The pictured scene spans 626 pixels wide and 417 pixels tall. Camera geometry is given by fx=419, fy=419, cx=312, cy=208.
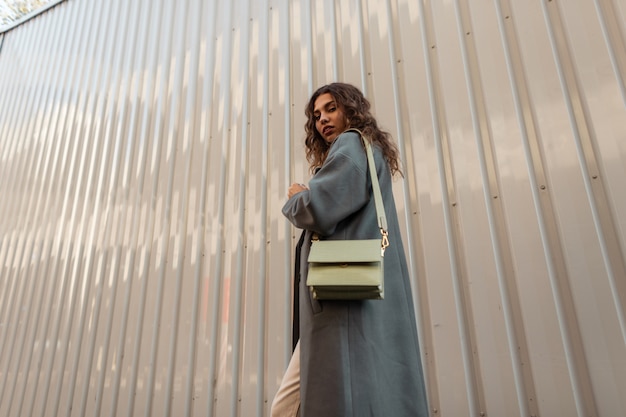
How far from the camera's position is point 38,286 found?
371 centimetres

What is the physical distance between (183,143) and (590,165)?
270 centimetres

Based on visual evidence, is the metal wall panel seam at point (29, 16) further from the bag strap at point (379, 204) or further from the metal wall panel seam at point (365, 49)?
the bag strap at point (379, 204)

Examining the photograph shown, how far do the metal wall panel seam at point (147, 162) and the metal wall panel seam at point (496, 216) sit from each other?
236cm

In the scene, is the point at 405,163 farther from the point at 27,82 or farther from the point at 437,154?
the point at 27,82

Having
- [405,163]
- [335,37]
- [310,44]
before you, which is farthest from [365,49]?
[405,163]

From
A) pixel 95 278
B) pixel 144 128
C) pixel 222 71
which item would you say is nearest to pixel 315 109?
pixel 222 71

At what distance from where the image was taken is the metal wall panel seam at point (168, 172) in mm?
2828

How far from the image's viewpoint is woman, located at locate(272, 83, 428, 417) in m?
1.20

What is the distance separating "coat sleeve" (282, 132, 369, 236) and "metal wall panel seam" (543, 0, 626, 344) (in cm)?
→ 119

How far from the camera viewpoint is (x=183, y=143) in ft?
10.8

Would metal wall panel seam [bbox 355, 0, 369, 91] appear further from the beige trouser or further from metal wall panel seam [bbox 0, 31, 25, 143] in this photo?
metal wall panel seam [bbox 0, 31, 25, 143]

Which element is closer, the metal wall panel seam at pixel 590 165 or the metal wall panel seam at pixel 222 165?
the metal wall panel seam at pixel 590 165

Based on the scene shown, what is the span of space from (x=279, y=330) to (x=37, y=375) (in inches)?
89.9

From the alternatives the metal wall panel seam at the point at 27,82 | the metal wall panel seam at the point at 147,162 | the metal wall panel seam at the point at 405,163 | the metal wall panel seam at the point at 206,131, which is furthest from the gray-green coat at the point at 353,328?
the metal wall panel seam at the point at 27,82
